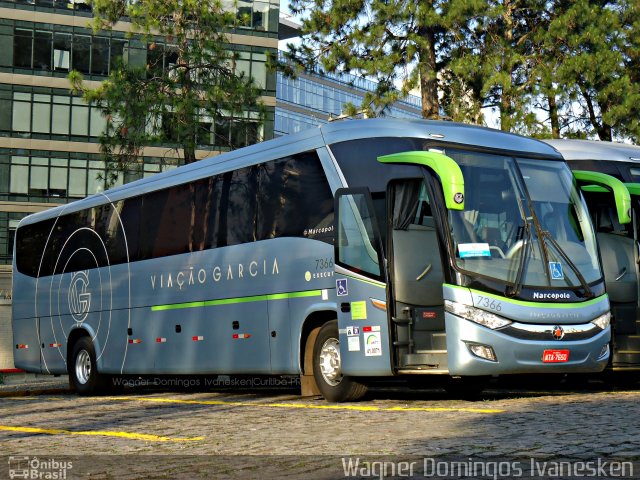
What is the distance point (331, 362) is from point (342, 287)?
1045 millimetres

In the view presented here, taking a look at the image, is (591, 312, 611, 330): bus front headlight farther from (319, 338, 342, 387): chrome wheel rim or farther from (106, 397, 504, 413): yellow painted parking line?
(319, 338, 342, 387): chrome wheel rim

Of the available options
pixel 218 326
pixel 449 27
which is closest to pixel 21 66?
pixel 449 27

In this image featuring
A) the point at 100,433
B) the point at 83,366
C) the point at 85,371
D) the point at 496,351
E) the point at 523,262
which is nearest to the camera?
the point at 100,433

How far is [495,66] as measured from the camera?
3191cm

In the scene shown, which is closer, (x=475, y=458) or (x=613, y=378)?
(x=475, y=458)

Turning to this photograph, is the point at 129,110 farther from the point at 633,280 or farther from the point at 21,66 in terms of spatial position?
the point at 21,66

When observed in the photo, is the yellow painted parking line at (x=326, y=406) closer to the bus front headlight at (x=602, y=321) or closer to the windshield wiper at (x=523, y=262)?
the windshield wiper at (x=523, y=262)

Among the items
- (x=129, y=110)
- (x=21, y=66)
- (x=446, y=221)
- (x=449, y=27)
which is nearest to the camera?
(x=446, y=221)

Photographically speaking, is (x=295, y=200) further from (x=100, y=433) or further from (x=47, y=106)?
(x=47, y=106)

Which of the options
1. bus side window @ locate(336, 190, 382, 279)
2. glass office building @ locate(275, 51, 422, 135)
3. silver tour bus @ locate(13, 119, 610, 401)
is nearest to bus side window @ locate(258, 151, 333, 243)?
silver tour bus @ locate(13, 119, 610, 401)

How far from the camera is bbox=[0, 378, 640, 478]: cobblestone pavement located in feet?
28.2

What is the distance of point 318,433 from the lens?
10.7 metres

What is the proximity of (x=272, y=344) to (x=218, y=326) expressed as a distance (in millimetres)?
1679

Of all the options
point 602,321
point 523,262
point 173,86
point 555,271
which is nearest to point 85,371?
point 523,262
